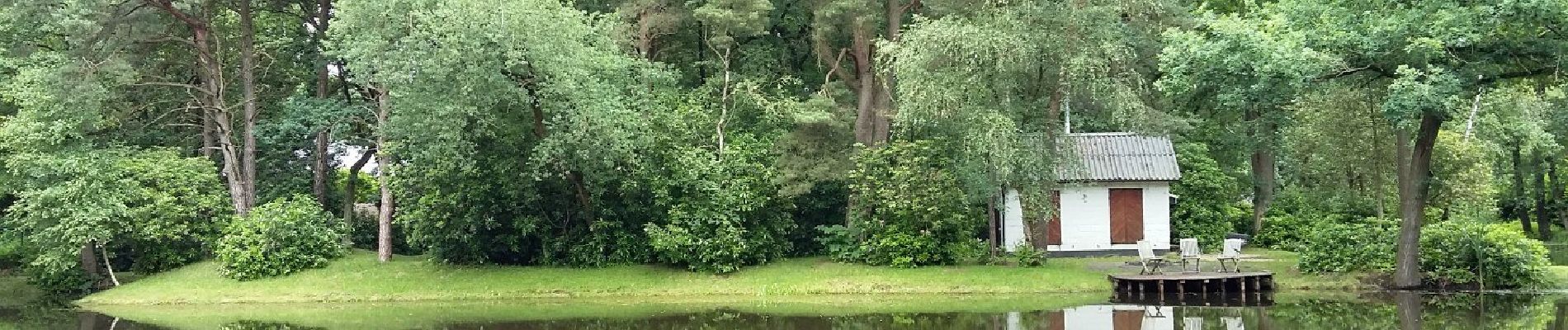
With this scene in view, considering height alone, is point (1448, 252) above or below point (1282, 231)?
below

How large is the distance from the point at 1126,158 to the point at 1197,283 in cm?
628

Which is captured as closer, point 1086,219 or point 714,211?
point 714,211

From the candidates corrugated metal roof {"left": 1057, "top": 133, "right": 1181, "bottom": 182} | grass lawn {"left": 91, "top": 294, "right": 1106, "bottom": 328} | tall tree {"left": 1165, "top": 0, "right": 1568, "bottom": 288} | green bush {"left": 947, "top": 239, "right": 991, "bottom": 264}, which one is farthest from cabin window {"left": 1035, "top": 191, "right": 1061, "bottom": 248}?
tall tree {"left": 1165, "top": 0, "right": 1568, "bottom": 288}

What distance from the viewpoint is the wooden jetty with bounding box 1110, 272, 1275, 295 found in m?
25.2

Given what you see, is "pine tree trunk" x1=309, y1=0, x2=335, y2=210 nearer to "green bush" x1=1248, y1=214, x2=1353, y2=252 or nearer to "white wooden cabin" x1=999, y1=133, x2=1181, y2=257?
"white wooden cabin" x1=999, y1=133, x2=1181, y2=257

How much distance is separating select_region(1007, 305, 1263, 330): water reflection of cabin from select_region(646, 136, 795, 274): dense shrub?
888 centimetres

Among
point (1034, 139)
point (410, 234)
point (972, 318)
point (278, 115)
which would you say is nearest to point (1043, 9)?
point (1034, 139)

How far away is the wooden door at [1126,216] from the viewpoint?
31.0 metres

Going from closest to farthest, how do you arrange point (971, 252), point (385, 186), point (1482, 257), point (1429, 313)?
1. point (1429, 313)
2. point (1482, 257)
3. point (971, 252)
4. point (385, 186)

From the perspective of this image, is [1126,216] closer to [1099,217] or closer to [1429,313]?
[1099,217]

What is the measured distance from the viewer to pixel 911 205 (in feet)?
92.2

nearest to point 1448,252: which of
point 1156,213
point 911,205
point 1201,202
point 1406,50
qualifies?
point 1406,50

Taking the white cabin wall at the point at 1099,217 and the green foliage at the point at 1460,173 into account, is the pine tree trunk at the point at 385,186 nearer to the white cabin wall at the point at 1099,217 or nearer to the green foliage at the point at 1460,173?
the white cabin wall at the point at 1099,217

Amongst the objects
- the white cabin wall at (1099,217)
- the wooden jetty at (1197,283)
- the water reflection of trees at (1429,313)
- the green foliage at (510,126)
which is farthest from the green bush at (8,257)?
the water reflection of trees at (1429,313)
